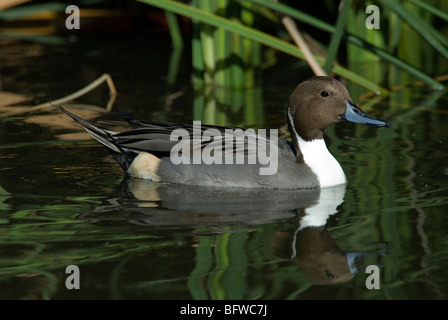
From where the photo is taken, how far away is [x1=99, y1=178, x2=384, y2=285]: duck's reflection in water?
14.6ft

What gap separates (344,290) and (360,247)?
58 centimetres

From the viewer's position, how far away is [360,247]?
15.2 feet

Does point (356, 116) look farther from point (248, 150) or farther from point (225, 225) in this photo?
point (225, 225)

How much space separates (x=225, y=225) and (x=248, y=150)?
97cm

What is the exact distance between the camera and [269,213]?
5309 mm

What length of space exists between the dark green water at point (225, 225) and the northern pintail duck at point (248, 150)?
117 millimetres

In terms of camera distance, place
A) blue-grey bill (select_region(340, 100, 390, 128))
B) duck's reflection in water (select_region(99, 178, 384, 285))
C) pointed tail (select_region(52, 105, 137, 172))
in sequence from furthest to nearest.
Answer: pointed tail (select_region(52, 105, 137, 172)) < blue-grey bill (select_region(340, 100, 390, 128)) < duck's reflection in water (select_region(99, 178, 384, 285))

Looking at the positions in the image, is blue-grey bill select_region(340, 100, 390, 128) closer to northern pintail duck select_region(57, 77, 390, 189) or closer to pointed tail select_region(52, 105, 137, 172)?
northern pintail duck select_region(57, 77, 390, 189)

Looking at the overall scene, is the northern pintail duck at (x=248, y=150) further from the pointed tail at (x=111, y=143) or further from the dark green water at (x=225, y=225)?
the dark green water at (x=225, y=225)

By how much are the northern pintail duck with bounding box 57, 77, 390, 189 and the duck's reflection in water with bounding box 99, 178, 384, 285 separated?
8cm

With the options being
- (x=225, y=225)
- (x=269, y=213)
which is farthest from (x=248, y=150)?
(x=225, y=225)

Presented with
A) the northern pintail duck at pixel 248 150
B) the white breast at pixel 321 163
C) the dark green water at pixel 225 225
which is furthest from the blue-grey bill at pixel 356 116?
the dark green water at pixel 225 225

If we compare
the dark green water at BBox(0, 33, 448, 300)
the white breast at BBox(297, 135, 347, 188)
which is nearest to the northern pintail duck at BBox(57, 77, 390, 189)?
the white breast at BBox(297, 135, 347, 188)

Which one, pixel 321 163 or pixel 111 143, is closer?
pixel 321 163
